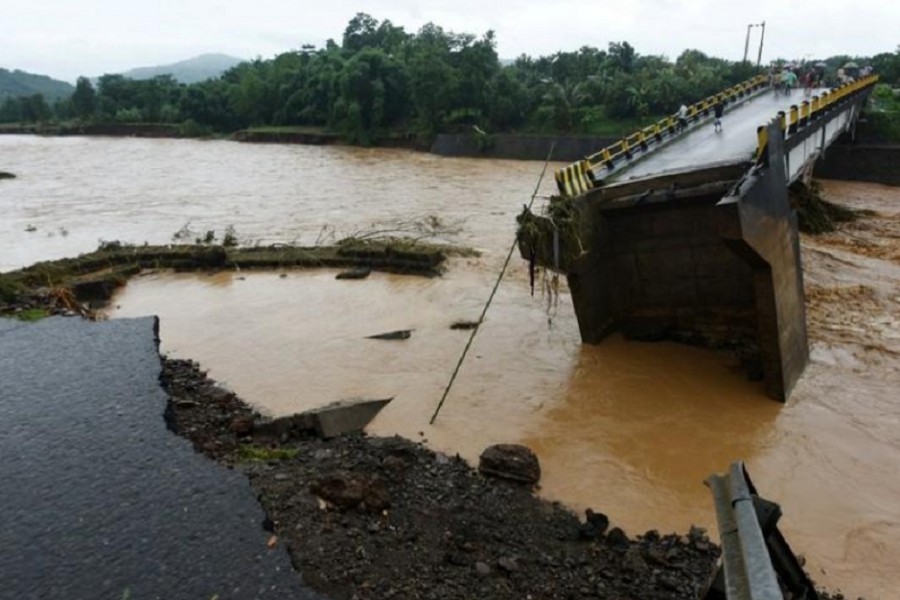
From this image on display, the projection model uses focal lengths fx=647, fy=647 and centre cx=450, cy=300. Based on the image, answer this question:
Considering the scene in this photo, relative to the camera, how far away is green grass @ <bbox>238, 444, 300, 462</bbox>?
7.70m

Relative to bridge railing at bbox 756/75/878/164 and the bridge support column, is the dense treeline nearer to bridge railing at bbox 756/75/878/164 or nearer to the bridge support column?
bridge railing at bbox 756/75/878/164

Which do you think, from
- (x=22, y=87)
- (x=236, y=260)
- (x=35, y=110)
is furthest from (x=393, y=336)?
(x=22, y=87)

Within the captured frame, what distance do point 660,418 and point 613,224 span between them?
376 centimetres

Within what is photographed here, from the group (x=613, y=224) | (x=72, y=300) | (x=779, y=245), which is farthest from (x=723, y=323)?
(x=72, y=300)

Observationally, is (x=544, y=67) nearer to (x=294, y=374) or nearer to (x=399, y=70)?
(x=399, y=70)

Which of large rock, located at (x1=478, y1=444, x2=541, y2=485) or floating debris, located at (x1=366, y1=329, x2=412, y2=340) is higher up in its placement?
floating debris, located at (x1=366, y1=329, x2=412, y2=340)

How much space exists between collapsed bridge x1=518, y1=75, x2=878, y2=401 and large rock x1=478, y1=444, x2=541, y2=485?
346 cm

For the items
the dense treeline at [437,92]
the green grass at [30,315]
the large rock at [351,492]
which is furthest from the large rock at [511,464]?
the dense treeline at [437,92]

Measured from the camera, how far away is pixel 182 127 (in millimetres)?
71500

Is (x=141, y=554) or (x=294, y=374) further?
(x=294, y=374)

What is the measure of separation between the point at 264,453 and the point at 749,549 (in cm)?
700

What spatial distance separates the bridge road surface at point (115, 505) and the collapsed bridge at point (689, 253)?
19.1 feet

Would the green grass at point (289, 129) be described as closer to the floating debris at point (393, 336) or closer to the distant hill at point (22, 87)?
the floating debris at point (393, 336)

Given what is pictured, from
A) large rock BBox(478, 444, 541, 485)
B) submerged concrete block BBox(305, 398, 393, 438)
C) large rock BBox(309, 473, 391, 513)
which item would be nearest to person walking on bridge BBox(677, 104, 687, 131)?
submerged concrete block BBox(305, 398, 393, 438)
